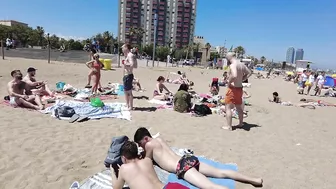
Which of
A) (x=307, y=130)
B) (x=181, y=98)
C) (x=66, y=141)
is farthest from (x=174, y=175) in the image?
(x=307, y=130)

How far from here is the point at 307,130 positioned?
6414 mm

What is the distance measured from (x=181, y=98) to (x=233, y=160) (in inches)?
126

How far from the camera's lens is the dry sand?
11.1 feet

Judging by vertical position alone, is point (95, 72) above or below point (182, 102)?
above

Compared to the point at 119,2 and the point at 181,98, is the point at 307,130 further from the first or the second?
the point at 119,2

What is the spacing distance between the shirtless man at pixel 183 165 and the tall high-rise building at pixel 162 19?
92.9 m

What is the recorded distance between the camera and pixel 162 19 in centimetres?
9769

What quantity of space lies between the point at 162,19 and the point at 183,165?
9889 centimetres

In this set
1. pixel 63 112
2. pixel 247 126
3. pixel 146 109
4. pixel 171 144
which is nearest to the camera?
pixel 171 144

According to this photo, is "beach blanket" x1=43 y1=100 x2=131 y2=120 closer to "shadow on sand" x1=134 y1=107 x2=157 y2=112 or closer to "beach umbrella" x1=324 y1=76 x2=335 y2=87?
"shadow on sand" x1=134 y1=107 x2=157 y2=112

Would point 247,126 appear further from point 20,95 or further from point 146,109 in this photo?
point 20,95

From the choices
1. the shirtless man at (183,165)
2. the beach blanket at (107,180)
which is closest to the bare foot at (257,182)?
the shirtless man at (183,165)

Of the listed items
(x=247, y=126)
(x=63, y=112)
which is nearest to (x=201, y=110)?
(x=247, y=126)

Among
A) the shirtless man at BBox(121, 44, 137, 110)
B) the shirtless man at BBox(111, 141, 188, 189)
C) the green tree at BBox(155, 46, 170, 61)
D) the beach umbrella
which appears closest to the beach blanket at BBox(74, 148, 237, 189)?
the shirtless man at BBox(111, 141, 188, 189)
